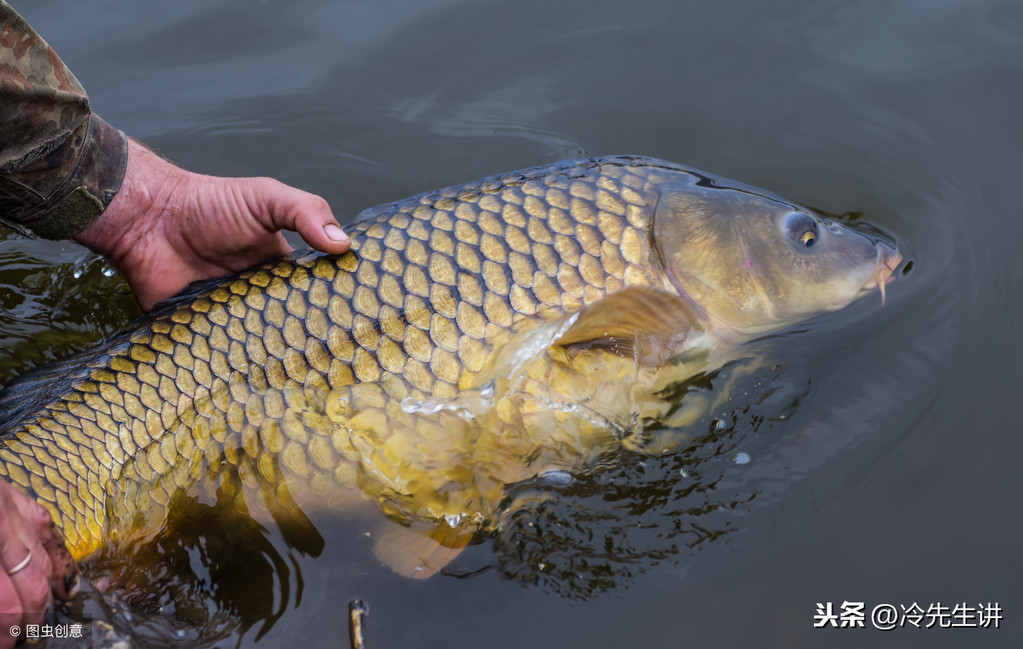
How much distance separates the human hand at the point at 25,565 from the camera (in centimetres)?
175

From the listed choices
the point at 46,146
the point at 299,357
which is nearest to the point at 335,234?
the point at 299,357

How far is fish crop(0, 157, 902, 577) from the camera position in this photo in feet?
7.91

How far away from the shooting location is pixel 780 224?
296 centimetres

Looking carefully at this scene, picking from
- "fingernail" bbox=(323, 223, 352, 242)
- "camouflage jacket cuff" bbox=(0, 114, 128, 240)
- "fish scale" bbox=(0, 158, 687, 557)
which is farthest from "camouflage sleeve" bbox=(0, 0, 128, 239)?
"fingernail" bbox=(323, 223, 352, 242)

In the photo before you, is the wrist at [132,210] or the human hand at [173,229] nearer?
the human hand at [173,229]

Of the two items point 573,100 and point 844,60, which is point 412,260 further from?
point 844,60

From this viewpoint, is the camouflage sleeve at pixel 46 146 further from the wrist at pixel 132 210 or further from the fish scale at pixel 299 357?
the fish scale at pixel 299 357

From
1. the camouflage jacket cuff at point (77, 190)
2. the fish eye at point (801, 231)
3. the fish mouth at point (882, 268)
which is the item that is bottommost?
the fish mouth at point (882, 268)

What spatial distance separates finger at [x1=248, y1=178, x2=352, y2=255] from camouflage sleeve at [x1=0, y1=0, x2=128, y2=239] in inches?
25.1

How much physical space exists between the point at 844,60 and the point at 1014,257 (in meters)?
1.56

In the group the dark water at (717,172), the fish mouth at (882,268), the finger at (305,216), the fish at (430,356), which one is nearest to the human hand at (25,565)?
the fish at (430,356)

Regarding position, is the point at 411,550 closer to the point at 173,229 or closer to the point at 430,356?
the point at 430,356

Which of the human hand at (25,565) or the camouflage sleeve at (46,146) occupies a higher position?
the camouflage sleeve at (46,146)

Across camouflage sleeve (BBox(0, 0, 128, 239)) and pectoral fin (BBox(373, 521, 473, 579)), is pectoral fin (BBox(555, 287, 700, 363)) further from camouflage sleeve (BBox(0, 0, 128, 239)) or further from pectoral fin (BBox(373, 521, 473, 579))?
camouflage sleeve (BBox(0, 0, 128, 239))
